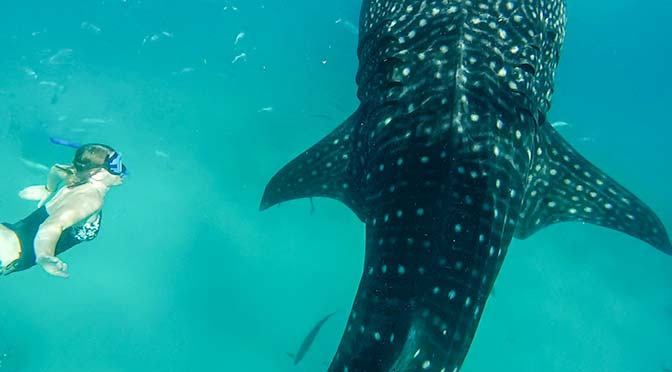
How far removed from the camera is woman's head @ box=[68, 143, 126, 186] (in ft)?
20.0

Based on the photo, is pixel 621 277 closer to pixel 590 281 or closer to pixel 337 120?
pixel 590 281

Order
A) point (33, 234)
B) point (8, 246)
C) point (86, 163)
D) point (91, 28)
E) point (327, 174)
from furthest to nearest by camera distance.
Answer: point (91, 28) → point (86, 163) → point (33, 234) → point (8, 246) → point (327, 174)

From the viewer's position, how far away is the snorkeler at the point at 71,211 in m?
5.60

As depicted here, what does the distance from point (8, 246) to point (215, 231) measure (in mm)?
17657

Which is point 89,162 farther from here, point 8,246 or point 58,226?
point 8,246

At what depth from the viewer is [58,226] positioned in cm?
524

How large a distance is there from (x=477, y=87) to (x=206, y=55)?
21.7 meters

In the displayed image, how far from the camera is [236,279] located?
908 inches

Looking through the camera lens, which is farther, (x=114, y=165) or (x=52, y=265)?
(x=114, y=165)

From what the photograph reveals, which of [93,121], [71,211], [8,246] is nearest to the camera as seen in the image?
[71,211]

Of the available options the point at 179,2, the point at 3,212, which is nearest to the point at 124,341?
the point at 3,212

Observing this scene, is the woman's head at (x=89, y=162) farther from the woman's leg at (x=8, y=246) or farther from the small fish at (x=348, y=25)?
the small fish at (x=348, y=25)

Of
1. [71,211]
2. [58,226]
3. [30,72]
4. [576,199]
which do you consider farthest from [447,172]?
[30,72]

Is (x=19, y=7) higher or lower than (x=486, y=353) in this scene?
higher
